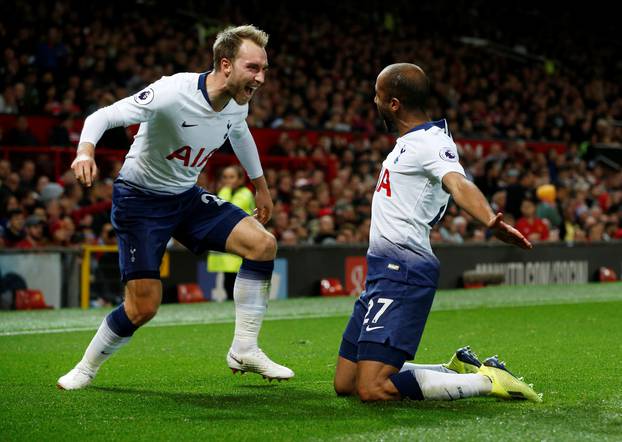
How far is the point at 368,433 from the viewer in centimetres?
493

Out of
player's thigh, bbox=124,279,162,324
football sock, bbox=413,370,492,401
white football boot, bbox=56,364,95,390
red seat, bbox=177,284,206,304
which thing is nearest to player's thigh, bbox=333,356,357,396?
football sock, bbox=413,370,492,401

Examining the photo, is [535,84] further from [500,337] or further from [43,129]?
[500,337]

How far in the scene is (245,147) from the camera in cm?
691

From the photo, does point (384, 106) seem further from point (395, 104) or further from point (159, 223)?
point (159, 223)

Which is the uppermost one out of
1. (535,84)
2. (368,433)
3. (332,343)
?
(535,84)

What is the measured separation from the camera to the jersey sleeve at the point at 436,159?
5355 millimetres

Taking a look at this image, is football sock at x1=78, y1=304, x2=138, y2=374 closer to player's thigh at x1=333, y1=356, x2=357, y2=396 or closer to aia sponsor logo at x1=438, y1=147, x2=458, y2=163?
player's thigh at x1=333, y1=356, x2=357, y2=396

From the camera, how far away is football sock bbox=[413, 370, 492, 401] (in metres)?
5.64

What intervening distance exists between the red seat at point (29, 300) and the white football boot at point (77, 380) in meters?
6.92

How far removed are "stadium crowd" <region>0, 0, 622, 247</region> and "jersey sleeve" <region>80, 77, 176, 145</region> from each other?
26.0ft

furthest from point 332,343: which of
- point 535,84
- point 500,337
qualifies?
point 535,84

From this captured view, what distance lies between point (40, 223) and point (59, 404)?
8.32 m

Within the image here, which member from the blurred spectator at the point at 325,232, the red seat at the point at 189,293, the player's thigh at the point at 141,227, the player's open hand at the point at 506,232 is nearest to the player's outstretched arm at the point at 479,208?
the player's open hand at the point at 506,232

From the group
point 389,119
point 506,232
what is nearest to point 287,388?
point 389,119
